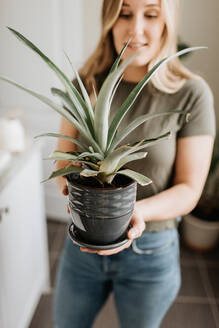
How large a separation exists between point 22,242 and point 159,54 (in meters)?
0.86

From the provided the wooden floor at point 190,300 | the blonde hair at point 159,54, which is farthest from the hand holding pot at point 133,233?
the wooden floor at point 190,300

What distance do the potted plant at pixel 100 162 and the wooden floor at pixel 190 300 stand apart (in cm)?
107

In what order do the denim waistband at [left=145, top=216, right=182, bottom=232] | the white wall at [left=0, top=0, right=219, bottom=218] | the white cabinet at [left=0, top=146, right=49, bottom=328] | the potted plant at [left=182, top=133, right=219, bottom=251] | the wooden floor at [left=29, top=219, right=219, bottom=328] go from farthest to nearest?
1. the potted plant at [left=182, top=133, right=219, bottom=251]
2. the wooden floor at [left=29, top=219, right=219, bottom=328]
3. the white cabinet at [left=0, top=146, right=49, bottom=328]
4. the white wall at [left=0, top=0, right=219, bottom=218]
5. the denim waistband at [left=145, top=216, right=182, bottom=232]

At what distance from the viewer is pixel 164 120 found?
0.66m

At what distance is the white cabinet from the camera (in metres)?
1.01

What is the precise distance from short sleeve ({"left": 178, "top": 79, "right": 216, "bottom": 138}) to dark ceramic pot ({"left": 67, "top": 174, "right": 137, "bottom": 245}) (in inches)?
9.7

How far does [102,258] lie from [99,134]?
1.44 ft

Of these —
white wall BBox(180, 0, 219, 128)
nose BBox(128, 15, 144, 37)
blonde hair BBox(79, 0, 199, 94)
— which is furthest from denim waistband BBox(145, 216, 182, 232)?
white wall BBox(180, 0, 219, 128)

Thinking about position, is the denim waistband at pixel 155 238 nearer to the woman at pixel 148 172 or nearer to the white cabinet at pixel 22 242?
the woman at pixel 148 172

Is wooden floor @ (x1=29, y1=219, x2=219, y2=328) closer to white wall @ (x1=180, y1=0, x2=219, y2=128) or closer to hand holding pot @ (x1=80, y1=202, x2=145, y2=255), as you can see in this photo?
white wall @ (x1=180, y1=0, x2=219, y2=128)

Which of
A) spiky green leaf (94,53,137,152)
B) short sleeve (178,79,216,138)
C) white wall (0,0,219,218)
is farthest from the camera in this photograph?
white wall (0,0,219,218)

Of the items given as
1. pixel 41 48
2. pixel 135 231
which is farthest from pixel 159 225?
pixel 41 48

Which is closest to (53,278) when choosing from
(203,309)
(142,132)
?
(203,309)

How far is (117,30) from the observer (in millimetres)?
564
